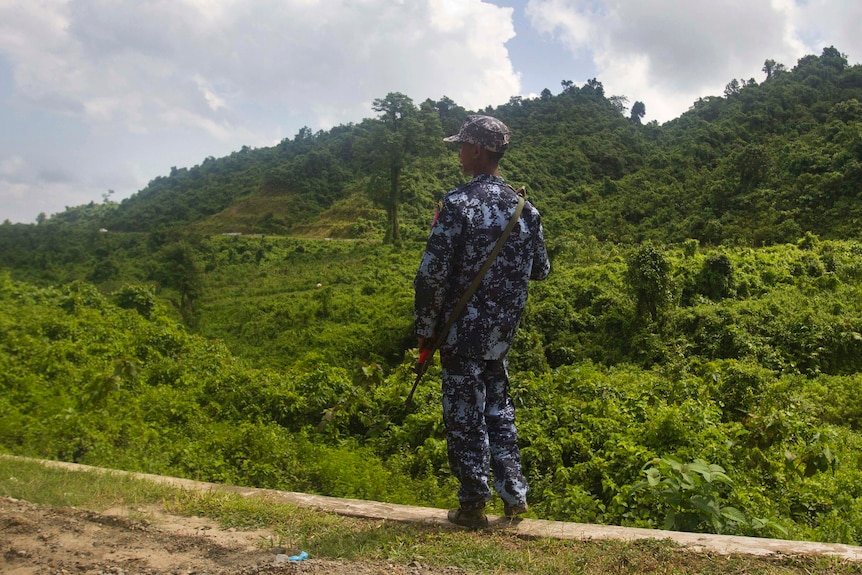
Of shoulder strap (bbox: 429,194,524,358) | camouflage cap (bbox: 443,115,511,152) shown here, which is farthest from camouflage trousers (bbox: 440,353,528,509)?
camouflage cap (bbox: 443,115,511,152)

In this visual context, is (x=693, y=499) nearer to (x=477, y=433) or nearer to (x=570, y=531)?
(x=570, y=531)

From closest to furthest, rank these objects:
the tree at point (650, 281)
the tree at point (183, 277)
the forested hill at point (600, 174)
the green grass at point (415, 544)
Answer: the green grass at point (415, 544) < the tree at point (650, 281) < the tree at point (183, 277) < the forested hill at point (600, 174)

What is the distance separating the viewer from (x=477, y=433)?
268 centimetres

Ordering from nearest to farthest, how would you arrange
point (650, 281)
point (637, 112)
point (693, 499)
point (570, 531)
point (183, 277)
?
point (570, 531) < point (693, 499) < point (650, 281) < point (183, 277) < point (637, 112)

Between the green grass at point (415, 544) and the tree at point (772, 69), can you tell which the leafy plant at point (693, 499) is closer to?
the green grass at point (415, 544)

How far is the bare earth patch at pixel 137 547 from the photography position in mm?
2262

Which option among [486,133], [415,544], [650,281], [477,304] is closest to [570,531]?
[415,544]

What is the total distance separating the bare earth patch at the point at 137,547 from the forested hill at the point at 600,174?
838 inches

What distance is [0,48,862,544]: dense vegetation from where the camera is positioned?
380 centimetres

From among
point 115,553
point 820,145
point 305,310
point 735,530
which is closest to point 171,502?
point 115,553

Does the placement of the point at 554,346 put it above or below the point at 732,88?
below

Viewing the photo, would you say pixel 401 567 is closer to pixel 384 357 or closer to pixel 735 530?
pixel 735 530

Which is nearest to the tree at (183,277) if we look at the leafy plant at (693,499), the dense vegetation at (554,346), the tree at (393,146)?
the dense vegetation at (554,346)

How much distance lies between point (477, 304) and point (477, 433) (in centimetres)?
60
